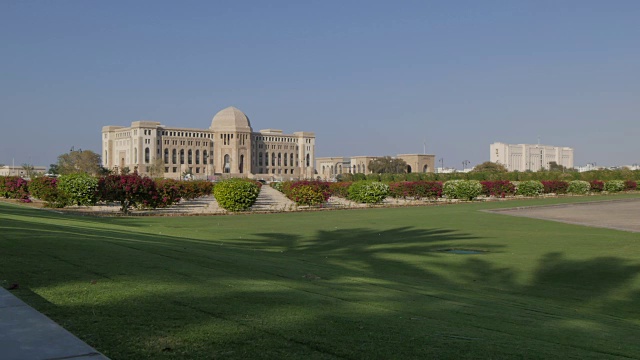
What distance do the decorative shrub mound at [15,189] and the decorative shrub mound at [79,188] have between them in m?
8.08

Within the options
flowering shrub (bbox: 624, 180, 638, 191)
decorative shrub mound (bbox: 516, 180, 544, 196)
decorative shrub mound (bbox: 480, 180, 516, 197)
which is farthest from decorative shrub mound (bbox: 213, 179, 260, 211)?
flowering shrub (bbox: 624, 180, 638, 191)

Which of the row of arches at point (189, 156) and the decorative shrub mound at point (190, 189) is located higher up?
the row of arches at point (189, 156)

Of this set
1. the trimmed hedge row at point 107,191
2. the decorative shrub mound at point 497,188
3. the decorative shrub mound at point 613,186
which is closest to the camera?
the trimmed hedge row at point 107,191

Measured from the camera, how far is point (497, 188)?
162 ft

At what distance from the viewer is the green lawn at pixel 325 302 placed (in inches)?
177

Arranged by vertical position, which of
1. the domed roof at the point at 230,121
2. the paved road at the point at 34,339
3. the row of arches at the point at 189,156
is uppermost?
the domed roof at the point at 230,121

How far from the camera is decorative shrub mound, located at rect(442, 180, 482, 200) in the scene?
44.0 meters

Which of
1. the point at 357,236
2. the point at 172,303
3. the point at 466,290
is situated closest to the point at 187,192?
the point at 357,236

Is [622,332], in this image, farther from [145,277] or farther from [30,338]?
[30,338]

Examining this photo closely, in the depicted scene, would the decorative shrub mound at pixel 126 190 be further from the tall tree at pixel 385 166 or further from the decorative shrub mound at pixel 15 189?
the tall tree at pixel 385 166

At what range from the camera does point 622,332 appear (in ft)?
21.4

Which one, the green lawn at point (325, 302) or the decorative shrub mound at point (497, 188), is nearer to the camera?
the green lawn at point (325, 302)

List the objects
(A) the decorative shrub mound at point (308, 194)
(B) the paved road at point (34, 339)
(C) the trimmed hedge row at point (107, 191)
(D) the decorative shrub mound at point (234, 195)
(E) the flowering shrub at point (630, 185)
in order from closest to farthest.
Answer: (B) the paved road at point (34, 339)
(C) the trimmed hedge row at point (107, 191)
(D) the decorative shrub mound at point (234, 195)
(A) the decorative shrub mound at point (308, 194)
(E) the flowering shrub at point (630, 185)

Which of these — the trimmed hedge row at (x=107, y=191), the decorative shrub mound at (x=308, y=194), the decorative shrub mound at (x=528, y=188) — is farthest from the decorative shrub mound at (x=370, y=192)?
the decorative shrub mound at (x=528, y=188)
